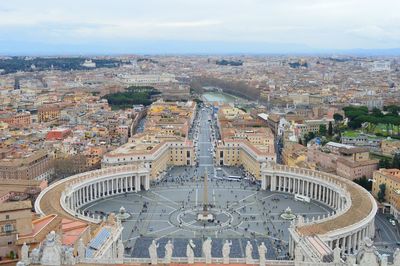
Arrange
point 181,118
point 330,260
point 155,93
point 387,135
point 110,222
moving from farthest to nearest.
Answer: point 155,93
point 181,118
point 387,135
point 110,222
point 330,260

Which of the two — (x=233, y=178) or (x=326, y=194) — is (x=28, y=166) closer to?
(x=233, y=178)

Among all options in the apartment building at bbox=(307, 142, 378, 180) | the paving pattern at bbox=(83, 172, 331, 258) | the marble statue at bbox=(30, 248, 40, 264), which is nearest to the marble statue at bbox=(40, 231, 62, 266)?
the marble statue at bbox=(30, 248, 40, 264)

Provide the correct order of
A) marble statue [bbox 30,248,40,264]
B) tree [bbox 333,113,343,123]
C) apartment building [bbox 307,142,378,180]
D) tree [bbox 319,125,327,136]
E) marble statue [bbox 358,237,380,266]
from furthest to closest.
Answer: tree [bbox 333,113,343,123] < tree [bbox 319,125,327,136] < apartment building [bbox 307,142,378,180] < marble statue [bbox 30,248,40,264] < marble statue [bbox 358,237,380,266]

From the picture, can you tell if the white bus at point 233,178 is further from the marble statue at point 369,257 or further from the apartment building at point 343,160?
the marble statue at point 369,257

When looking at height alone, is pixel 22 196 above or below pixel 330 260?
below

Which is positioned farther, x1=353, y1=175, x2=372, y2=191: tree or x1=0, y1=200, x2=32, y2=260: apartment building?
x1=353, y1=175, x2=372, y2=191: tree

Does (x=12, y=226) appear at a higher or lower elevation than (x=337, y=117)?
higher

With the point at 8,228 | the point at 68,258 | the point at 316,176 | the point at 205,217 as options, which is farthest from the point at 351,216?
the point at 8,228

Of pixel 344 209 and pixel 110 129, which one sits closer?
pixel 344 209

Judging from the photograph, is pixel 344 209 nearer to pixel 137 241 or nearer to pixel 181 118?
pixel 137 241

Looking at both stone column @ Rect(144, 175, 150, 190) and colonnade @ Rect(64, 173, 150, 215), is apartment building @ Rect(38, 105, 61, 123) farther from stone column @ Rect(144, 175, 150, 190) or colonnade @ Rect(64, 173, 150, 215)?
stone column @ Rect(144, 175, 150, 190)

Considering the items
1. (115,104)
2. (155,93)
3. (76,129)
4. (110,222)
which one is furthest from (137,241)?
(155,93)
